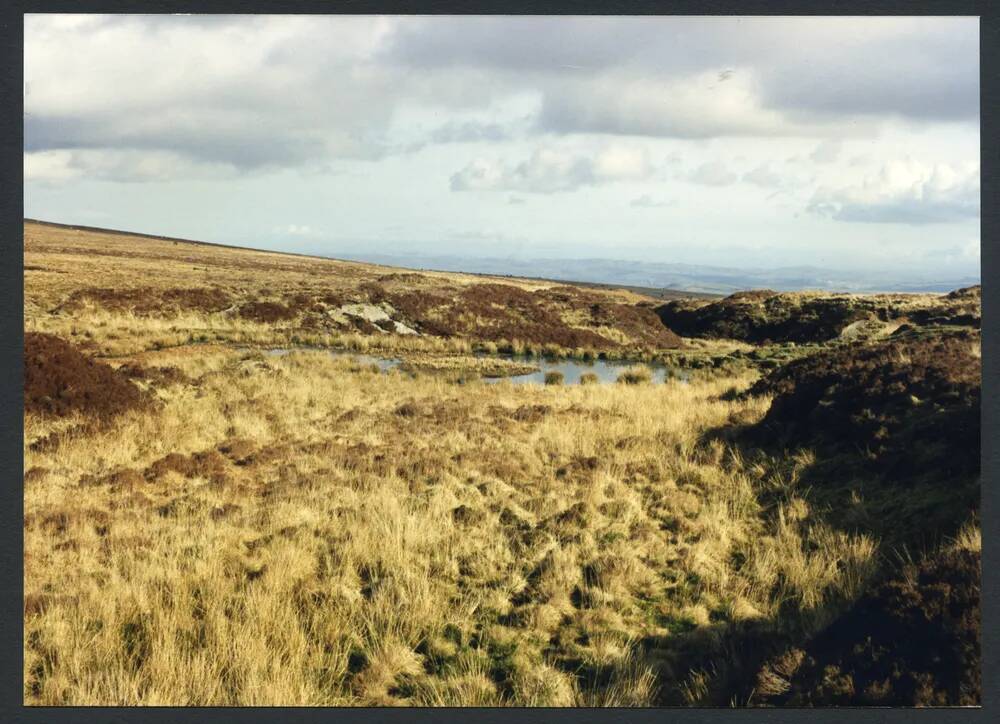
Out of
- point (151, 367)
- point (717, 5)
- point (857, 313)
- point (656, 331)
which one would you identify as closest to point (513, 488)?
point (717, 5)

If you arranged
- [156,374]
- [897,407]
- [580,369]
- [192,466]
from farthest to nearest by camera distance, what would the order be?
[580,369]
[156,374]
[192,466]
[897,407]

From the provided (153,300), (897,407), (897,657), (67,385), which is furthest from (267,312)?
(897,657)

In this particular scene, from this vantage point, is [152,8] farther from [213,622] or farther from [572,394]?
[572,394]

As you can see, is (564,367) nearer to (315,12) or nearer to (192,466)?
(192,466)

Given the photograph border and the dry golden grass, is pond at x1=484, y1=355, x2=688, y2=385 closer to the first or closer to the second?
the dry golden grass

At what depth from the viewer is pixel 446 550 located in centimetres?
711

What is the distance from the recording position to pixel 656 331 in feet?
122

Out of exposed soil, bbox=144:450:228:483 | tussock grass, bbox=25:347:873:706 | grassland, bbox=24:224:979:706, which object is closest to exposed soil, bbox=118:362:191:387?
grassland, bbox=24:224:979:706

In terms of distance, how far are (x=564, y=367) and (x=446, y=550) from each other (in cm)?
2041

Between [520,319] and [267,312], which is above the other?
[520,319]

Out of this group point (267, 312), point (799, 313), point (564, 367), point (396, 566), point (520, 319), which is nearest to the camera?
point (396, 566)

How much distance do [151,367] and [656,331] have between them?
27989 mm

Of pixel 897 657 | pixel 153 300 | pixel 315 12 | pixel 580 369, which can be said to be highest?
pixel 315 12

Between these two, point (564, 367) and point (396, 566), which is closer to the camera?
point (396, 566)
